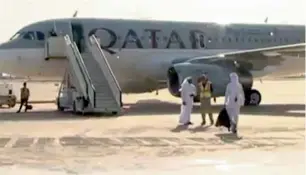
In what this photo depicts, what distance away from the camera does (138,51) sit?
24.3m

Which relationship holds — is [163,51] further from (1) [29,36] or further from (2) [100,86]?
(1) [29,36]

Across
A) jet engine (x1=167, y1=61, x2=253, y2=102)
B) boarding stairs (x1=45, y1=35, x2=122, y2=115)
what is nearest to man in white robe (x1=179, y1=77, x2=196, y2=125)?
boarding stairs (x1=45, y1=35, x2=122, y2=115)

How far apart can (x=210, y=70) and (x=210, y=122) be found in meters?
6.12

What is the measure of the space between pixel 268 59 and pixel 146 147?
14064 mm

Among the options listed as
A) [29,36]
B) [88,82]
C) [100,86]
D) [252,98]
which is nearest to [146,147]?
[88,82]

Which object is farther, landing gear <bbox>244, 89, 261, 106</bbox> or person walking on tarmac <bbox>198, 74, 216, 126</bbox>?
landing gear <bbox>244, 89, 261, 106</bbox>

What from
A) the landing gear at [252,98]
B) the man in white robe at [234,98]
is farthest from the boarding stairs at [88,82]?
the man in white robe at [234,98]

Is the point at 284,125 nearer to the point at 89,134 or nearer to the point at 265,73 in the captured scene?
the point at 89,134

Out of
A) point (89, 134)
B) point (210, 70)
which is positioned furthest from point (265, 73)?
point (89, 134)

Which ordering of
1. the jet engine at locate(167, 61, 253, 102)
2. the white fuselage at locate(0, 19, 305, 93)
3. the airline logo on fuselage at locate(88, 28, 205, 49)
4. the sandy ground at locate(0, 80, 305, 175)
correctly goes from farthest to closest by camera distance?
the airline logo on fuselage at locate(88, 28, 205, 49) < the white fuselage at locate(0, 19, 305, 93) < the jet engine at locate(167, 61, 253, 102) < the sandy ground at locate(0, 80, 305, 175)

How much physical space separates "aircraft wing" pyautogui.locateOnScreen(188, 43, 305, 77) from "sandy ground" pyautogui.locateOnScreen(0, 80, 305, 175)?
512 cm

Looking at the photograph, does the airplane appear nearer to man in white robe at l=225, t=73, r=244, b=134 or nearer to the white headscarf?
the white headscarf

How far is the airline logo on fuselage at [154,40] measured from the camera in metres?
23.9

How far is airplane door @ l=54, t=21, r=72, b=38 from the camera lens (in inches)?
904
